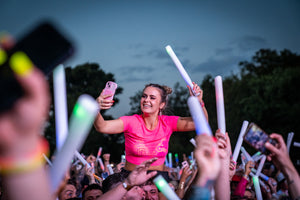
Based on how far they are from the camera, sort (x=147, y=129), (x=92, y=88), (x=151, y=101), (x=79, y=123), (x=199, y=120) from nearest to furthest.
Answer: (x=79, y=123)
(x=199, y=120)
(x=147, y=129)
(x=151, y=101)
(x=92, y=88)

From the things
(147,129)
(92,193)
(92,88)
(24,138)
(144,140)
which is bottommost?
(92,193)

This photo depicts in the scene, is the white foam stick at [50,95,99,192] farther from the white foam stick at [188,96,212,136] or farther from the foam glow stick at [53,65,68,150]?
the white foam stick at [188,96,212,136]

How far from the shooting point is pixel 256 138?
5.88 ft

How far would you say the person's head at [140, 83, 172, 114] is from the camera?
4031mm

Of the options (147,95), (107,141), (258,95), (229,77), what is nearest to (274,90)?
(258,95)

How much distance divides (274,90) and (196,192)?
919 inches

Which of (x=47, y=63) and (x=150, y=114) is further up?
(x=47, y=63)

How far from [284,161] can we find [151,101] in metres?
2.38

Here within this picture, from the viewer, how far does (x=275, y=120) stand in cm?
2209

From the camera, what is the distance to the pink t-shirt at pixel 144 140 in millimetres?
3762

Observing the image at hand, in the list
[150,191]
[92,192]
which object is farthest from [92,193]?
[150,191]

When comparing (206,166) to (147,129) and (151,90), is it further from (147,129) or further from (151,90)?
(151,90)

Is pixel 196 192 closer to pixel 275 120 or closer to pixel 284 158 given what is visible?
pixel 284 158

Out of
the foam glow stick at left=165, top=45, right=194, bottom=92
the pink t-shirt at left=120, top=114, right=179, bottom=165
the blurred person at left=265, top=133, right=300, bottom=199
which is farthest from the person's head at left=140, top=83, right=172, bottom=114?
the blurred person at left=265, top=133, right=300, bottom=199
